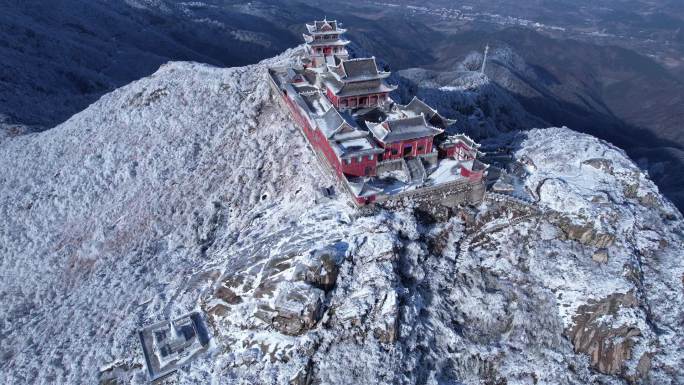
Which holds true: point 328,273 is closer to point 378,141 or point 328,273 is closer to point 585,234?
point 378,141

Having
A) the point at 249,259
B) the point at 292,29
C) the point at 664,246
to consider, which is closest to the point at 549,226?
the point at 664,246

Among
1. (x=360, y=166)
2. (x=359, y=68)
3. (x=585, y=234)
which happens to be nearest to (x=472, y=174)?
(x=360, y=166)

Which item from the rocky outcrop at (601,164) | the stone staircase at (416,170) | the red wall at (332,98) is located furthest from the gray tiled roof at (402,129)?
the rocky outcrop at (601,164)

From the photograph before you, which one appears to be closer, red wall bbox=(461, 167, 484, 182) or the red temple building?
red wall bbox=(461, 167, 484, 182)

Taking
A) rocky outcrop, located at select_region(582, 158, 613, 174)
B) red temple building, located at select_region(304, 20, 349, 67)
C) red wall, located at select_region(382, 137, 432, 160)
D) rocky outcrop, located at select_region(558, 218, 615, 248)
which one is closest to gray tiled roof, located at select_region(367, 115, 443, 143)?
red wall, located at select_region(382, 137, 432, 160)

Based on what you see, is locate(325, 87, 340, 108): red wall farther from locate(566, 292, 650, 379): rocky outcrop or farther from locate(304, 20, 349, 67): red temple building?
locate(566, 292, 650, 379): rocky outcrop

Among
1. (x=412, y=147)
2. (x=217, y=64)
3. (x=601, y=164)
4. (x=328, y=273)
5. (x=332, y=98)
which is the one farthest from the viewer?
(x=217, y=64)
